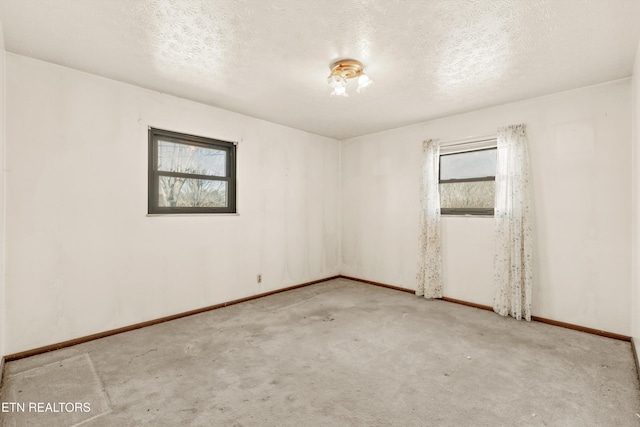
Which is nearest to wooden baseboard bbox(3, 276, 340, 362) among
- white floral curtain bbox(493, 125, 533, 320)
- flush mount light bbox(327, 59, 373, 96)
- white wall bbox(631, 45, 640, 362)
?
flush mount light bbox(327, 59, 373, 96)

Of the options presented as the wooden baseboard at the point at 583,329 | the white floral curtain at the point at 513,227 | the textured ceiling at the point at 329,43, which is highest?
the textured ceiling at the point at 329,43

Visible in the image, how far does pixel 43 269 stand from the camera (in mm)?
2551

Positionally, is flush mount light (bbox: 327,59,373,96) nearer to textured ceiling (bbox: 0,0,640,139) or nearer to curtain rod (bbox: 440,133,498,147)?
textured ceiling (bbox: 0,0,640,139)

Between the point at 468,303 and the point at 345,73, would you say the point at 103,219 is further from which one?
the point at 468,303

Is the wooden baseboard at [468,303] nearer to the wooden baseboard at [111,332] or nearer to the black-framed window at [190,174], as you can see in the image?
the wooden baseboard at [111,332]

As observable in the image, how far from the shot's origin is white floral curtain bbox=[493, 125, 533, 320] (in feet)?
10.9

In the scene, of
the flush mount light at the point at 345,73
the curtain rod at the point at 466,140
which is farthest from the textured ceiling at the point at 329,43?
the curtain rod at the point at 466,140

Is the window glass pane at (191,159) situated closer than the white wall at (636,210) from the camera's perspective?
→ No

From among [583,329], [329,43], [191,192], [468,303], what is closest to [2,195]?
[191,192]

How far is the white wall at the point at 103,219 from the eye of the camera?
247 centimetres

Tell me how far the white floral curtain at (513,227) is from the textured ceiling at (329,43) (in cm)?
59

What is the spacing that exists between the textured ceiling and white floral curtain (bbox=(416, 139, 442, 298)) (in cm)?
97

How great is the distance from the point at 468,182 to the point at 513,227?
883 mm

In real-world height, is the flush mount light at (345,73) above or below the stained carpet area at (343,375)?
above
